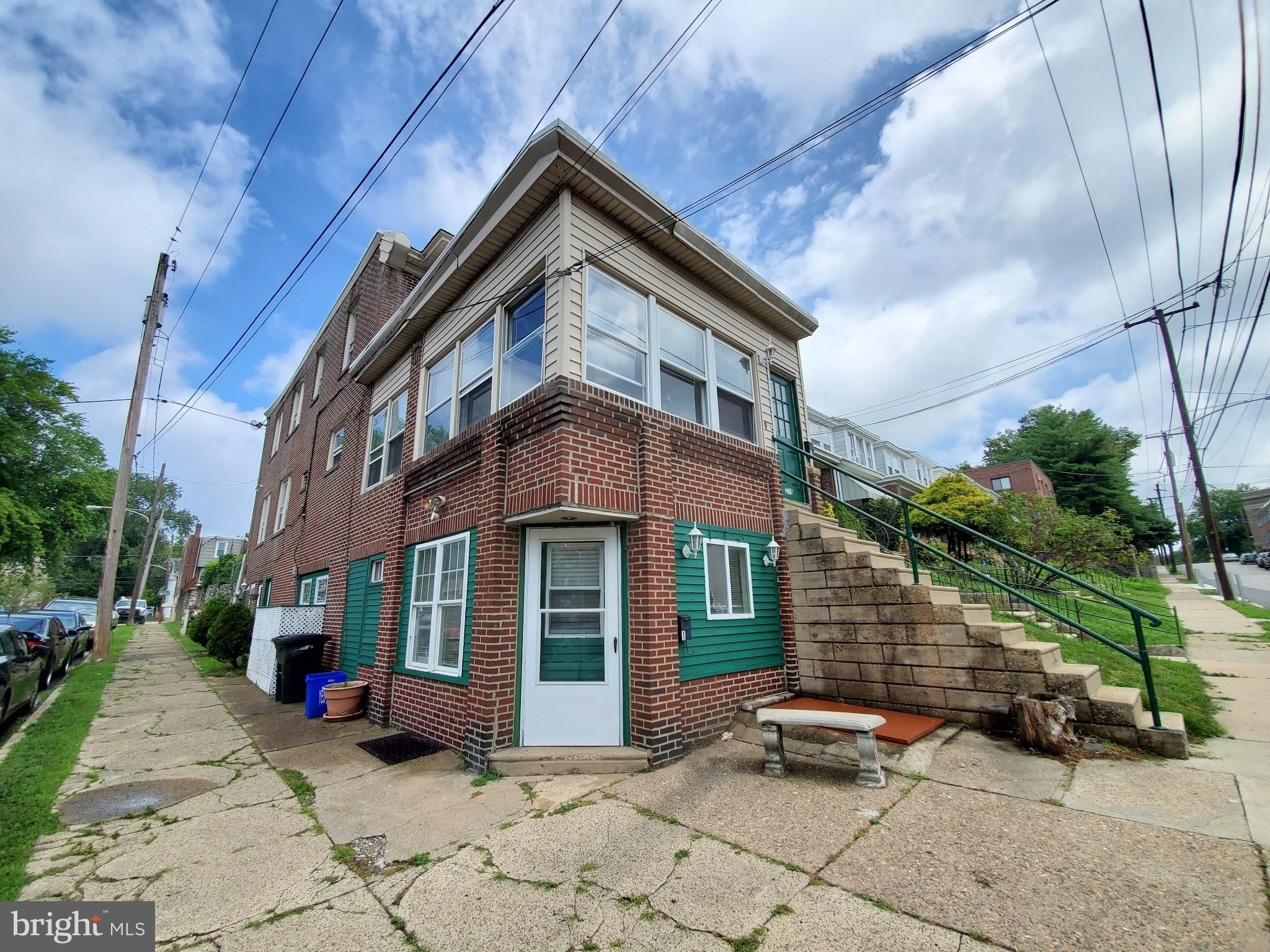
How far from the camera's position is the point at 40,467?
60.1 feet

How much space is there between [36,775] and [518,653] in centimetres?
484

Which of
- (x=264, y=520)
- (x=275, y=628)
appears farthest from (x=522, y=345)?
(x=264, y=520)

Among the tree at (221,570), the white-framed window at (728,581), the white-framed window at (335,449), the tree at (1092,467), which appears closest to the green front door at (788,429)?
the white-framed window at (728,581)

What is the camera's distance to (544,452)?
213 inches

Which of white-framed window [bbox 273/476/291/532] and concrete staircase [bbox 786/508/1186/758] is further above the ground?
white-framed window [bbox 273/476/291/532]

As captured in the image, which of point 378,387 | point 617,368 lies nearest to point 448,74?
point 617,368

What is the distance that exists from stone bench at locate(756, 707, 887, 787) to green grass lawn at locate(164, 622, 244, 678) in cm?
1359

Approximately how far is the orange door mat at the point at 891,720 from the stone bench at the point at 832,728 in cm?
55

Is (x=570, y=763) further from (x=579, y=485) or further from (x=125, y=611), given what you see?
(x=125, y=611)

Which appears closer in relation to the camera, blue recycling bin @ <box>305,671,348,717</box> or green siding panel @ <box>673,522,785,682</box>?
green siding panel @ <box>673,522,785,682</box>

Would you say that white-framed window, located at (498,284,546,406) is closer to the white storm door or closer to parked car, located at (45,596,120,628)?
the white storm door

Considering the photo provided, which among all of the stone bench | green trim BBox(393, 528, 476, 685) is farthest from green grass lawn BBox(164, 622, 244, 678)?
the stone bench

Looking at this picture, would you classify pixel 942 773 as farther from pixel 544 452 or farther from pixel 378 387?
pixel 378 387

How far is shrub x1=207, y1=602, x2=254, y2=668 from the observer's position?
1338cm
